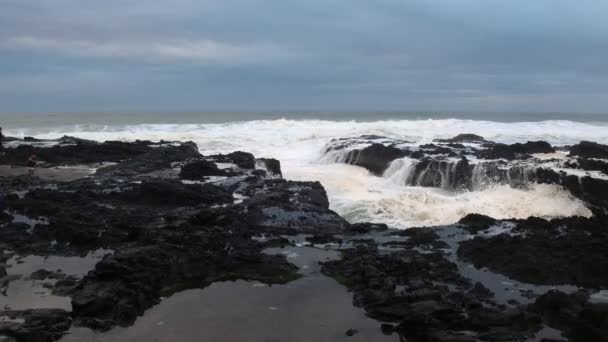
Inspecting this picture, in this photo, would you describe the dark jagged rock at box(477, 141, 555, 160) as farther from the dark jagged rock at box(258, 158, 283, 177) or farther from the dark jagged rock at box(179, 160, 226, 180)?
the dark jagged rock at box(179, 160, 226, 180)

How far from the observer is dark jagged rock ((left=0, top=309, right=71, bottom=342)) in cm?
593

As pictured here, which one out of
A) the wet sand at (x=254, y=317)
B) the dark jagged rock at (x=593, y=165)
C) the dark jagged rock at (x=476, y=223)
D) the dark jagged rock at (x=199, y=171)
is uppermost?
the dark jagged rock at (x=593, y=165)

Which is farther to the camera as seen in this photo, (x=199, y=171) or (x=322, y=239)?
(x=199, y=171)

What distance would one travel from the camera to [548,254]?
8.68 metres

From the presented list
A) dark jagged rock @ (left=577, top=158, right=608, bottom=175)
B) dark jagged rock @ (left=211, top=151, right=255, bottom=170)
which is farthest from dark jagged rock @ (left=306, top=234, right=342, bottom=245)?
dark jagged rock @ (left=577, top=158, right=608, bottom=175)

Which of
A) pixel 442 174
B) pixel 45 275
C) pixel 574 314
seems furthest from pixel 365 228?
pixel 442 174

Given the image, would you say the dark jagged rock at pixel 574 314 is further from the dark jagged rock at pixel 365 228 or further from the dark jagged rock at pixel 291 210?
the dark jagged rock at pixel 291 210

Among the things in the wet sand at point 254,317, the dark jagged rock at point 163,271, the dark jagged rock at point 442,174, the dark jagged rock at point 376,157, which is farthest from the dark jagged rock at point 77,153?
the wet sand at point 254,317

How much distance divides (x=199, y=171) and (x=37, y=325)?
33.0 ft

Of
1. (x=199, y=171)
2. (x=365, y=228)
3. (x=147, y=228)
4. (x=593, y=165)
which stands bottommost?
(x=365, y=228)

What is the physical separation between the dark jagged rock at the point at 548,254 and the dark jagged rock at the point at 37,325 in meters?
6.35

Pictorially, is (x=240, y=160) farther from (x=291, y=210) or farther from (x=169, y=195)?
(x=291, y=210)

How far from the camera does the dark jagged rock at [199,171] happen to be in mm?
15664

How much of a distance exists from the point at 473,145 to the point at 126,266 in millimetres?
21770
